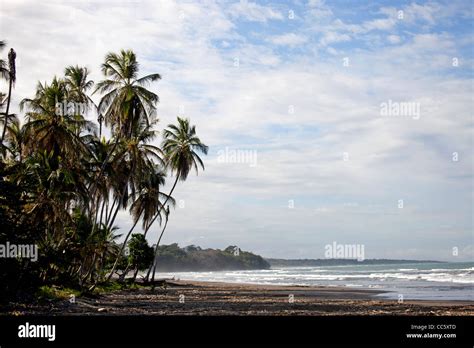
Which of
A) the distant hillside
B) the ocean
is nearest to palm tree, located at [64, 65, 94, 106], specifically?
the ocean

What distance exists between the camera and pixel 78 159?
3139cm

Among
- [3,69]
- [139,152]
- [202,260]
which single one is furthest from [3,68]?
[202,260]

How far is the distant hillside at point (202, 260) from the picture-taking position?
518 feet

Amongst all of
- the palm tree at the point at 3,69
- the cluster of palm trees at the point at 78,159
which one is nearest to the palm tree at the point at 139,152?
the cluster of palm trees at the point at 78,159

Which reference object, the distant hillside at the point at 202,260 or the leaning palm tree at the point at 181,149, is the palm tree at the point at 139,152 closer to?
the leaning palm tree at the point at 181,149

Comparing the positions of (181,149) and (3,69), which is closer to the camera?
(3,69)

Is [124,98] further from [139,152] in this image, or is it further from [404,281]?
[404,281]

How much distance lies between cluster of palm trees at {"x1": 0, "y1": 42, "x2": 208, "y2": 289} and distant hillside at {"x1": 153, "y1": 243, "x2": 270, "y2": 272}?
366ft

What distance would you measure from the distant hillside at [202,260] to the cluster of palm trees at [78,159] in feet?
366

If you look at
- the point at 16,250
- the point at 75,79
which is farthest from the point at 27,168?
the point at 75,79

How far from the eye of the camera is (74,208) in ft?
115

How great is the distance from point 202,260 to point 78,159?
14195 cm

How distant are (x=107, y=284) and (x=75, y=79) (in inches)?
583
